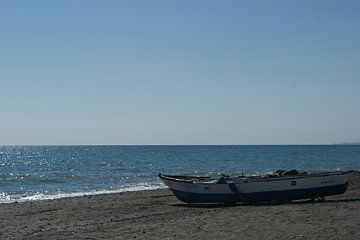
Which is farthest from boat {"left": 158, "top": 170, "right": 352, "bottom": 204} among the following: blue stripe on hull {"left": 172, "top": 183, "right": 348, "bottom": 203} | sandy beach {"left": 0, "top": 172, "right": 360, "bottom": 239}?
sandy beach {"left": 0, "top": 172, "right": 360, "bottom": 239}

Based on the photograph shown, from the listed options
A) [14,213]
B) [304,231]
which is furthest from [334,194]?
[14,213]

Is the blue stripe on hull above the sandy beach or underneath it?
above

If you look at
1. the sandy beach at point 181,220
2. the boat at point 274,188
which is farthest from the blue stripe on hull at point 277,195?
the sandy beach at point 181,220

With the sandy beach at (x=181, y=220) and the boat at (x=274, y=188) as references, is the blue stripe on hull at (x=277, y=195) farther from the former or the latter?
the sandy beach at (x=181, y=220)

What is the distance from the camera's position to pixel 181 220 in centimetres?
1759

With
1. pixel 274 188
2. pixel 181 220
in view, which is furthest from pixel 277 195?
pixel 181 220

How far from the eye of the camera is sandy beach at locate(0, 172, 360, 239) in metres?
14.4

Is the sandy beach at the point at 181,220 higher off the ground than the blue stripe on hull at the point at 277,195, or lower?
lower

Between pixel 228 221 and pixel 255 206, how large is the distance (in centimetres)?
431

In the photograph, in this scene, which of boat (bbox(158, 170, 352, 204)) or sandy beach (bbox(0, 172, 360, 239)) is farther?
boat (bbox(158, 170, 352, 204))

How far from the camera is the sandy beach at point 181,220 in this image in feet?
47.3

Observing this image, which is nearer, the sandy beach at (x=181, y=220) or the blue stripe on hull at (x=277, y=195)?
the sandy beach at (x=181, y=220)

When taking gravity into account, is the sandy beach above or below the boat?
below

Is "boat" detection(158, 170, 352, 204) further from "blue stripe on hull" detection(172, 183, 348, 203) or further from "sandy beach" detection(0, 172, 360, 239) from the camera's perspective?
"sandy beach" detection(0, 172, 360, 239)
